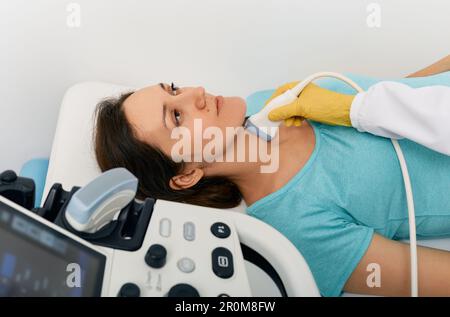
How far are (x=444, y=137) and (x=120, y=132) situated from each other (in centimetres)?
73

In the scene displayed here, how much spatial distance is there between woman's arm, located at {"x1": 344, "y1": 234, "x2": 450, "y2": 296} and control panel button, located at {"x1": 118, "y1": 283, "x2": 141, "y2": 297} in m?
0.58

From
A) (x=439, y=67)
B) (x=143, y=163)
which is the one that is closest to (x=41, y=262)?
(x=143, y=163)

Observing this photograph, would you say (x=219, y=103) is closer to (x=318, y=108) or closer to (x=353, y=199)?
(x=318, y=108)

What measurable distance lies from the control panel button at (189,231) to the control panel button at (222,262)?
43 millimetres

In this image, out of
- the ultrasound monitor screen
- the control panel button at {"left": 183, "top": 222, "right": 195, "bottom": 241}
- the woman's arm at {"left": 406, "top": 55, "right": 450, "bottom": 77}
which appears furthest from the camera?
the woman's arm at {"left": 406, "top": 55, "right": 450, "bottom": 77}

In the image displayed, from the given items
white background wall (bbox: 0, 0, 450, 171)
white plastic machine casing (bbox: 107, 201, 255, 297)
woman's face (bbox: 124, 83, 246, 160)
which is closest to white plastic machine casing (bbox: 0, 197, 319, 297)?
white plastic machine casing (bbox: 107, 201, 255, 297)

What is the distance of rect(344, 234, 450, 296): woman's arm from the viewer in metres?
1.03

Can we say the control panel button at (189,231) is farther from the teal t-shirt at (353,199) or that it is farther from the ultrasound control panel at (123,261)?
the teal t-shirt at (353,199)

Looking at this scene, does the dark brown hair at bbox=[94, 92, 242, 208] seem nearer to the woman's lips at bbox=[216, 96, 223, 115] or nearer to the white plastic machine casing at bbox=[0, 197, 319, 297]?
the woman's lips at bbox=[216, 96, 223, 115]

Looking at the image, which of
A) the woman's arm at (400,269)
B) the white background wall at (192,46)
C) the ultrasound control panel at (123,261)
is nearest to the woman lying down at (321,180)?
the woman's arm at (400,269)

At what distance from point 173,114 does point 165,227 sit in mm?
418

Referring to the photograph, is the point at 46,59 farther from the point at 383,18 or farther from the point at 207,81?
the point at 383,18

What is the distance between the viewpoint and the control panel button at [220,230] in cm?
76

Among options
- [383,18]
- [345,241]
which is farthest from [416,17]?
[345,241]
